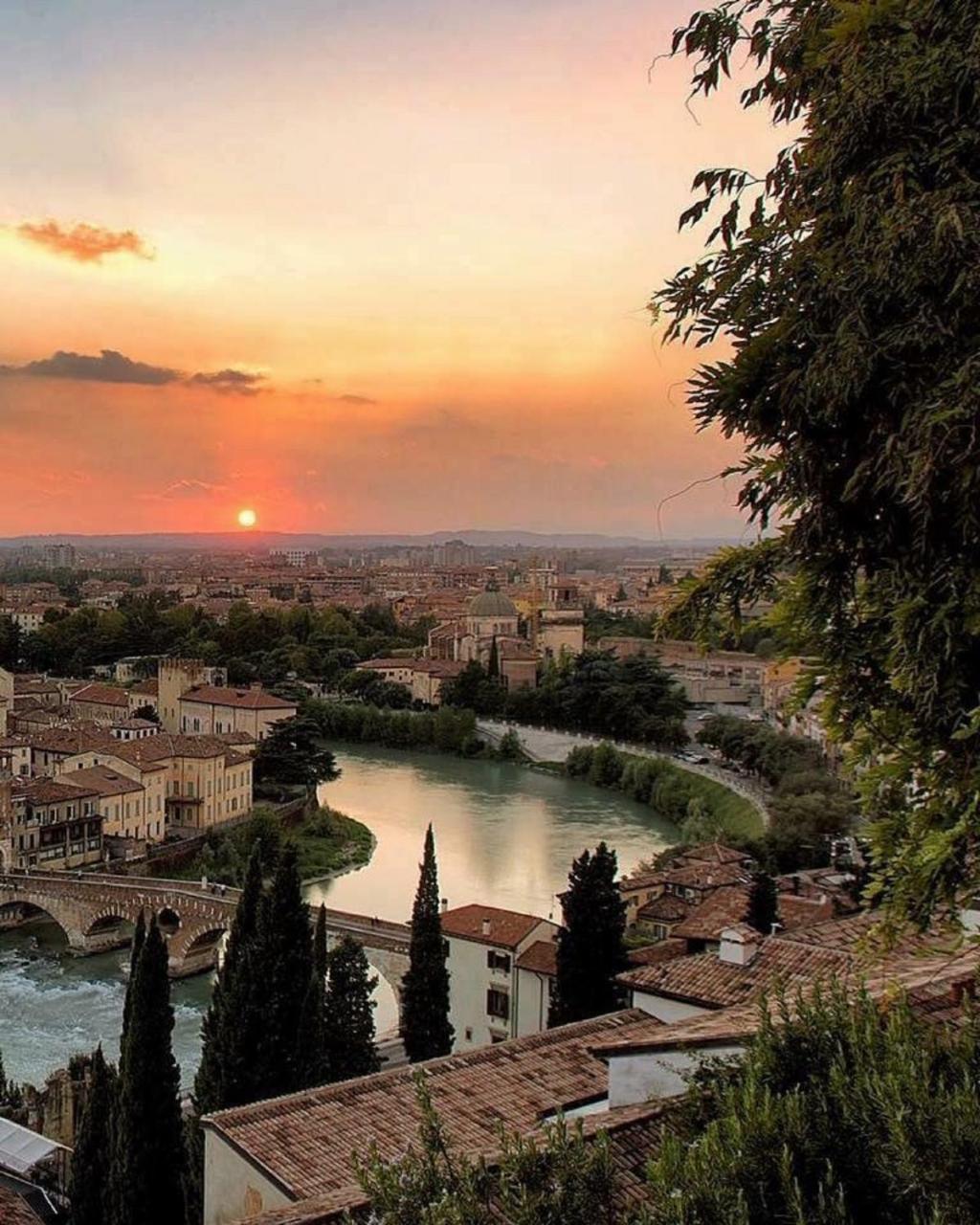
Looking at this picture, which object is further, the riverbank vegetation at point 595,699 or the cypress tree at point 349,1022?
the riverbank vegetation at point 595,699

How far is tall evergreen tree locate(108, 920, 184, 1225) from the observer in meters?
6.15

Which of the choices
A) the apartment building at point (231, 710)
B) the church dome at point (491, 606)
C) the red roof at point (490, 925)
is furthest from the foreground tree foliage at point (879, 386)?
the church dome at point (491, 606)

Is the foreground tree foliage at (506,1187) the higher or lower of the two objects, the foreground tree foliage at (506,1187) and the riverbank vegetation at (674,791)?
the higher

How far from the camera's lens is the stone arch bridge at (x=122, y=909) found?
13.9 m

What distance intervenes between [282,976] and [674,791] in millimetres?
15075

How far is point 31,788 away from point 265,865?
3.60 meters

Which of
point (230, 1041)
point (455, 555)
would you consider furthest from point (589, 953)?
point (455, 555)

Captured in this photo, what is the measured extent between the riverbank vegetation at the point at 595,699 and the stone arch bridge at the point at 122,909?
47.2 ft

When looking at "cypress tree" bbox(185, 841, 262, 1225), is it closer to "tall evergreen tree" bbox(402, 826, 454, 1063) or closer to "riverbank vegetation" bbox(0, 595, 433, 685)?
"tall evergreen tree" bbox(402, 826, 454, 1063)

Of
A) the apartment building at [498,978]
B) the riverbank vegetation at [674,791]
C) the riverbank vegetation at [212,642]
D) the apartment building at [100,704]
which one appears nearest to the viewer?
the apartment building at [498,978]

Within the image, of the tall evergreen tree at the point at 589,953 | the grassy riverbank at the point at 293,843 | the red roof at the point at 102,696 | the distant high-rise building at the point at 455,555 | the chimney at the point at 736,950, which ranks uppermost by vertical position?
the distant high-rise building at the point at 455,555

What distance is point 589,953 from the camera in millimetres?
8164

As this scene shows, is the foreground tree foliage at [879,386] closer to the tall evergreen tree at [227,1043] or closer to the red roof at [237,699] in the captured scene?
the tall evergreen tree at [227,1043]

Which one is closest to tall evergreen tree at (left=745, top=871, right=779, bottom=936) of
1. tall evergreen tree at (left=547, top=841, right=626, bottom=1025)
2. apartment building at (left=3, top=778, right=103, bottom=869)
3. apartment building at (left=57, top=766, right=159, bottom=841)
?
tall evergreen tree at (left=547, top=841, right=626, bottom=1025)
